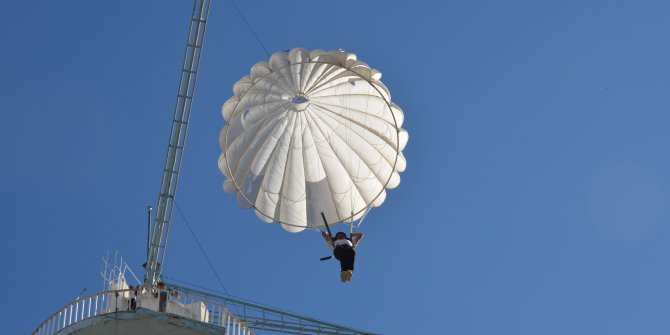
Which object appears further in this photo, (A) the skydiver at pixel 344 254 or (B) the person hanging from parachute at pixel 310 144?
(B) the person hanging from parachute at pixel 310 144

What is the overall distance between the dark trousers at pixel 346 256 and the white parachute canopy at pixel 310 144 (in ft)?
11.9

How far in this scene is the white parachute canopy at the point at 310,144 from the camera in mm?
46031

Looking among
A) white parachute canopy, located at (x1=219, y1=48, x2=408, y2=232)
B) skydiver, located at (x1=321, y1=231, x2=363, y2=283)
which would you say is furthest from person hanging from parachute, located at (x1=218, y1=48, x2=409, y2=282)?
skydiver, located at (x1=321, y1=231, x2=363, y2=283)

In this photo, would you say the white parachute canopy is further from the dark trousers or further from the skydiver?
the dark trousers

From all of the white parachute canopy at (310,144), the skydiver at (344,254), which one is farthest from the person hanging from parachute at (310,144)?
the skydiver at (344,254)

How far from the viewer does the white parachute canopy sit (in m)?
46.0

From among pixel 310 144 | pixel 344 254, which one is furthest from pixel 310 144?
pixel 344 254

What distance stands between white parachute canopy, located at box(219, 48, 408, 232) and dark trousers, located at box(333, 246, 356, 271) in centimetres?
363

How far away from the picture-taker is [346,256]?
144 ft

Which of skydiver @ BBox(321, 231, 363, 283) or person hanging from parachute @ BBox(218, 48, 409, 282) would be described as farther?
person hanging from parachute @ BBox(218, 48, 409, 282)

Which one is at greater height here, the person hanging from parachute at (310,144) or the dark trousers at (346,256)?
the person hanging from parachute at (310,144)

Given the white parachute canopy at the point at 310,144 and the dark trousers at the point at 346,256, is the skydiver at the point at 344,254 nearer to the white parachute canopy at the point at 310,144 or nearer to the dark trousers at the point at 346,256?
the dark trousers at the point at 346,256

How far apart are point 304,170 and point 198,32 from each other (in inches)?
245

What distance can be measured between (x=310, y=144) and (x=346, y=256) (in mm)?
5165
